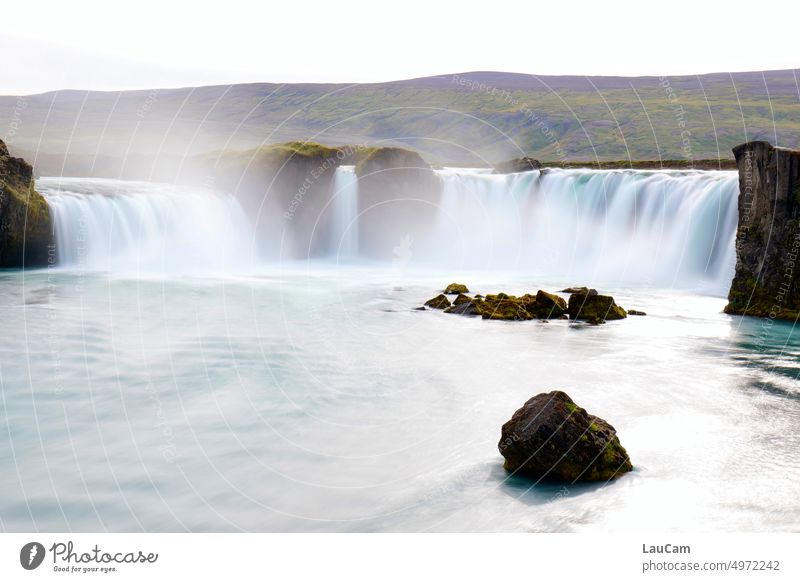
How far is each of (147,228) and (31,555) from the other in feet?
108

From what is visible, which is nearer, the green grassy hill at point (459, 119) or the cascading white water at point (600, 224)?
the cascading white water at point (600, 224)

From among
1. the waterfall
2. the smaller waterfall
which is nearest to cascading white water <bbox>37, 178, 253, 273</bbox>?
the waterfall

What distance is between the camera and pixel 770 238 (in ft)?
73.4

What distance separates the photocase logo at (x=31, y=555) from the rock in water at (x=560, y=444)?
19.4 feet

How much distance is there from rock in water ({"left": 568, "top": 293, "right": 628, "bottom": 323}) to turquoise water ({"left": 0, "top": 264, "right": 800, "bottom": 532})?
61 cm

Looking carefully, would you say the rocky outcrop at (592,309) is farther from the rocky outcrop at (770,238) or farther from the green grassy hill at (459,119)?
the green grassy hill at (459,119)

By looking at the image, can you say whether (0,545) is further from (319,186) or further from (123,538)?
(319,186)

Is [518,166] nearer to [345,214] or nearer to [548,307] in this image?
[345,214]

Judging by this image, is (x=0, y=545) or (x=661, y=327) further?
(x=661, y=327)

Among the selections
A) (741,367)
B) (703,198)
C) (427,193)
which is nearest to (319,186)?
(427,193)

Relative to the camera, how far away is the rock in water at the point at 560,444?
9211mm

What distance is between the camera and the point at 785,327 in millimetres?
21609

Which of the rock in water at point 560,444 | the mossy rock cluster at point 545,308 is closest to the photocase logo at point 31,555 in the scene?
the rock in water at point 560,444

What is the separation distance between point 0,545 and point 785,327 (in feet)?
72.1
